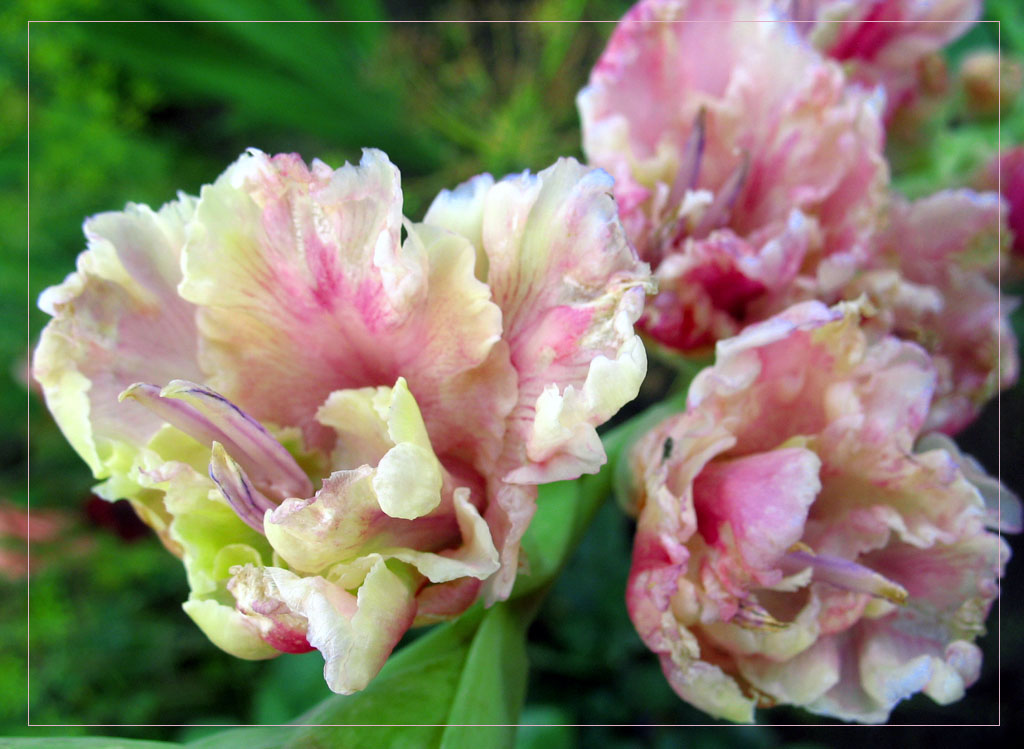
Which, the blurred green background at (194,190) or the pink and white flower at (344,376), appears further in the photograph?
the blurred green background at (194,190)

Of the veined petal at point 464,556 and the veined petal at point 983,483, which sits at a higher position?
the veined petal at point 464,556

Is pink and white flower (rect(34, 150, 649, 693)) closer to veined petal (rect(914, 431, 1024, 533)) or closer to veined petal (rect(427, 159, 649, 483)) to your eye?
veined petal (rect(427, 159, 649, 483))

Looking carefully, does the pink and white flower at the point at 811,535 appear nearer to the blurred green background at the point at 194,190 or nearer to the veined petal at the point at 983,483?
the veined petal at the point at 983,483

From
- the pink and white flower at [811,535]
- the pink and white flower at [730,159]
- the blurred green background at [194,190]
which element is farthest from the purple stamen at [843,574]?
the blurred green background at [194,190]

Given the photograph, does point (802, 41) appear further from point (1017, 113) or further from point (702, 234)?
Result: point (1017, 113)

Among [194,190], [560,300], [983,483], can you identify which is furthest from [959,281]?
[194,190]

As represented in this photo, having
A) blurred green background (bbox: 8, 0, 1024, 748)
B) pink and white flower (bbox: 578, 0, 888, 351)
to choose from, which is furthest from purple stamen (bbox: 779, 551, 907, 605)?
blurred green background (bbox: 8, 0, 1024, 748)

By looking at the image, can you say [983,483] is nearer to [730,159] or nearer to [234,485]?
[730,159]
